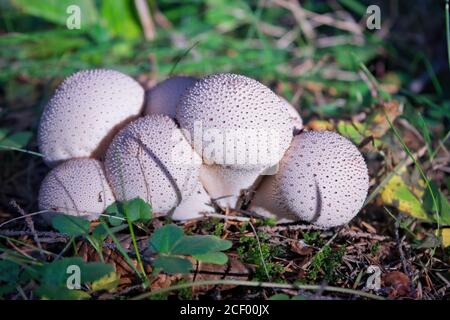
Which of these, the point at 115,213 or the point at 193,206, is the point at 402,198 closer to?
the point at 193,206

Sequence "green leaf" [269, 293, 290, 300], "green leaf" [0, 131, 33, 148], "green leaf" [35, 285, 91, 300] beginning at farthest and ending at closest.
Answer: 1. "green leaf" [0, 131, 33, 148]
2. "green leaf" [269, 293, 290, 300]
3. "green leaf" [35, 285, 91, 300]

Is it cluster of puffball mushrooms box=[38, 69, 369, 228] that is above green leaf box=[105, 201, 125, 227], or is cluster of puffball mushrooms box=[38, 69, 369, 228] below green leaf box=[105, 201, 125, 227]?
above

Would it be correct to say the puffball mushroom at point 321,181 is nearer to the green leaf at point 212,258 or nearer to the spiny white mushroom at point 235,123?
the spiny white mushroom at point 235,123

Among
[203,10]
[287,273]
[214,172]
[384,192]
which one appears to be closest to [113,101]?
[214,172]

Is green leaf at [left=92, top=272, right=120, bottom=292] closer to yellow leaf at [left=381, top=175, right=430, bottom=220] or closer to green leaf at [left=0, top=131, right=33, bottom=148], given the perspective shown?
green leaf at [left=0, top=131, right=33, bottom=148]

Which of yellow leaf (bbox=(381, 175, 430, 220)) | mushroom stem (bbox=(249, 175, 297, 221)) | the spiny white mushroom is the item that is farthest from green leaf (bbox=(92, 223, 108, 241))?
yellow leaf (bbox=(381, 175, 430, 220))
